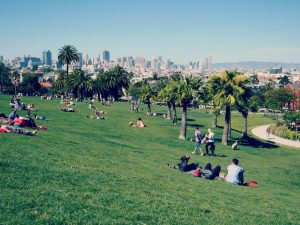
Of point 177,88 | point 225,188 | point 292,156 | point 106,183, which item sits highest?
point 177,88

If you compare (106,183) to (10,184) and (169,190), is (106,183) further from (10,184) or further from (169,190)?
(10,184)

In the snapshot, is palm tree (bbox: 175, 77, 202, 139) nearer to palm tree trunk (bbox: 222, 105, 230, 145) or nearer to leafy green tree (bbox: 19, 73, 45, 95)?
palm tree trunk (bbox: 222, 105, 230, 145)

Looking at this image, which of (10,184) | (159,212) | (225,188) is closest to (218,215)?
(159,212)

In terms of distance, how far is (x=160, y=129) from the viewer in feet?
138

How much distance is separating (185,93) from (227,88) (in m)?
4.26

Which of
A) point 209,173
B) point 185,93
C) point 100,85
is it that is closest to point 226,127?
point 185,93

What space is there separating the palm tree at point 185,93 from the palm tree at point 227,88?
6.64ft

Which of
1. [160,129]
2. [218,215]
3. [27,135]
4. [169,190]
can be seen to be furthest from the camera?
[160,129]

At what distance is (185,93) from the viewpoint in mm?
37062

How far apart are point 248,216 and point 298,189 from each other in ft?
35.9

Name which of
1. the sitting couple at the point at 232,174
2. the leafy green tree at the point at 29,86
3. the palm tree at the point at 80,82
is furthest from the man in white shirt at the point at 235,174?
the leafy green tree at the point at 29,86

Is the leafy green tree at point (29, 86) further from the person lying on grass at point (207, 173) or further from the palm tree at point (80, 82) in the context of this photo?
the person lying on grass at point (207, 173)

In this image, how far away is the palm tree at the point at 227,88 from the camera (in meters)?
36.4

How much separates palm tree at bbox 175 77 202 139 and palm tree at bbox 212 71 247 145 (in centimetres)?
202
